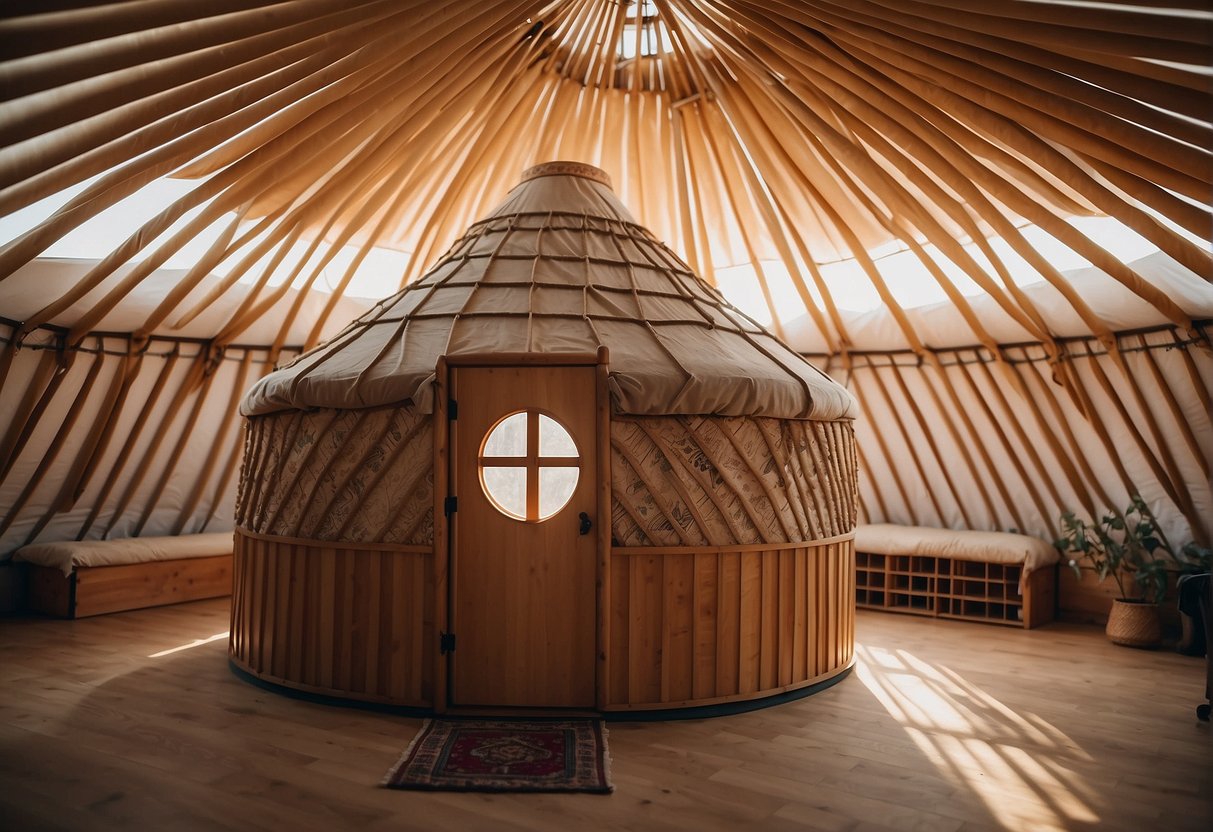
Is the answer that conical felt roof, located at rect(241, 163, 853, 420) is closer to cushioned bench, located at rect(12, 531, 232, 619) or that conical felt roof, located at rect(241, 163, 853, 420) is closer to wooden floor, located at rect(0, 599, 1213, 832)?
wooden floor, located at rect(0, 599, 1213, 832)

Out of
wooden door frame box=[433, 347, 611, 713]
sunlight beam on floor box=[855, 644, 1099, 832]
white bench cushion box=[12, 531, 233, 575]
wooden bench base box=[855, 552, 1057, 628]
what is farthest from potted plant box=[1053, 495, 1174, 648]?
white bench cushion box=[12, 531, 233, 575]

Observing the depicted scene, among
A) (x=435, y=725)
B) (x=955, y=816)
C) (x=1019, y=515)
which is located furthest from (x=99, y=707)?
(x=1019, y=515)

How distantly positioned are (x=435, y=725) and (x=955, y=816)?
2033 millimetres

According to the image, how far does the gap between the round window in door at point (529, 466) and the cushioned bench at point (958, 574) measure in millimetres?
3053

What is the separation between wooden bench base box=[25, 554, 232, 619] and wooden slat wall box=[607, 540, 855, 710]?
13.2 ft

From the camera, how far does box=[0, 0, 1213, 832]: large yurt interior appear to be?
9.37 ft

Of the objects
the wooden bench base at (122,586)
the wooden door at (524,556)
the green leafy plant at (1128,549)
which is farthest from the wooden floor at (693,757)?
the wooden bench base at (122,586)

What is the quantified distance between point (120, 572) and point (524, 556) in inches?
148

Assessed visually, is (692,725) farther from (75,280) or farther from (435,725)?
(75,280)

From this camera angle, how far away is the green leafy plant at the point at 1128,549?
5332 mm

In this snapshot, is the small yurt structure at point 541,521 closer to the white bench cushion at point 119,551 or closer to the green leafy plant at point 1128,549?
the white bench cushion at point 119,551

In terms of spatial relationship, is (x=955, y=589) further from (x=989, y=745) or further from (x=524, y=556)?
(x=524, y=556)

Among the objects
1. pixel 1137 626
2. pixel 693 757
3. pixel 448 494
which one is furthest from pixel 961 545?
pixel 448 494

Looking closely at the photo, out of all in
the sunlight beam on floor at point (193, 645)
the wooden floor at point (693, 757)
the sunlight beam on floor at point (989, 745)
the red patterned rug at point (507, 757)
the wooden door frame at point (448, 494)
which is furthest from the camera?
the sunlight beam on floor at point (193, 645)
